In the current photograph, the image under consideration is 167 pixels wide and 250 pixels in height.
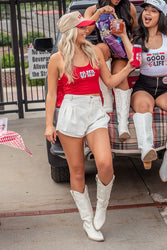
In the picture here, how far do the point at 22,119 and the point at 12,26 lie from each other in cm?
172

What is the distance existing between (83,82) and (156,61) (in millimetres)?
815

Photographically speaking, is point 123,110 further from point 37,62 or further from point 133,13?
→ point 37,62

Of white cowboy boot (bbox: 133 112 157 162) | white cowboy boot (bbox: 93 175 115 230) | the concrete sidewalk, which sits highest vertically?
white cowboy boot (bbox: 133 112 157 162)

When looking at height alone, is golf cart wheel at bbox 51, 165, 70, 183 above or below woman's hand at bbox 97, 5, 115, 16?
below

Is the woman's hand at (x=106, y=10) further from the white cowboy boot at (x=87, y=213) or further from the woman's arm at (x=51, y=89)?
the white cowboy boot at (x=87, y=213)

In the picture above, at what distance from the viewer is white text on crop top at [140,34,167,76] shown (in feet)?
14.2

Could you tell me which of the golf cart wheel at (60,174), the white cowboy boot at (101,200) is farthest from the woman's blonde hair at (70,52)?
the golf cart wheel at (60,174)

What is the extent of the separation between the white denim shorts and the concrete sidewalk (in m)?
0.94

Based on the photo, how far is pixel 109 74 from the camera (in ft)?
13.5

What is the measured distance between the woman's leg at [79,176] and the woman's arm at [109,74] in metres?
0.56

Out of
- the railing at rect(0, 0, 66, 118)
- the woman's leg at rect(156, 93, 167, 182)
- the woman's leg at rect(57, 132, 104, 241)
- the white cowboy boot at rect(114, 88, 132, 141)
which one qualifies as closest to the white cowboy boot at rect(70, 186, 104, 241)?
the woman's leg at rect(57, 132, 104, 241)

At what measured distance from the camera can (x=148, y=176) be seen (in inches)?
220

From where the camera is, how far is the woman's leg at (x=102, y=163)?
384 cm

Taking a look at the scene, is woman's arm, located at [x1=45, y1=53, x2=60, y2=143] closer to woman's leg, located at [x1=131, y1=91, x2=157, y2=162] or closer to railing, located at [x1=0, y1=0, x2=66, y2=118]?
woman's leg, located at [x1=131, y1=91, x2=157, y2=162]
